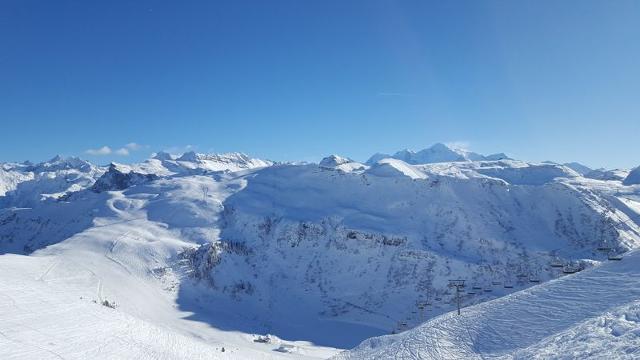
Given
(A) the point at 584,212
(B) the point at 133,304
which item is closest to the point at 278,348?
(B) the point at 133,304

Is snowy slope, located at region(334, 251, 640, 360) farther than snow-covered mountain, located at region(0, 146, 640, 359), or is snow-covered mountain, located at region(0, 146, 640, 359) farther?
snow-covered mountain, located at region(0, 146, 640, 359)

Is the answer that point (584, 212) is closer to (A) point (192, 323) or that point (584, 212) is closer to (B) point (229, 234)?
(B) point (229, 234)

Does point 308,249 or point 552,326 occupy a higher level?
point 552,326

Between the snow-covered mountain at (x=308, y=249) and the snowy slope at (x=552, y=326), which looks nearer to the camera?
the snowy slope at (x=552, y=326)

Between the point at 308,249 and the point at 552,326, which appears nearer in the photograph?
the point at 552,326
